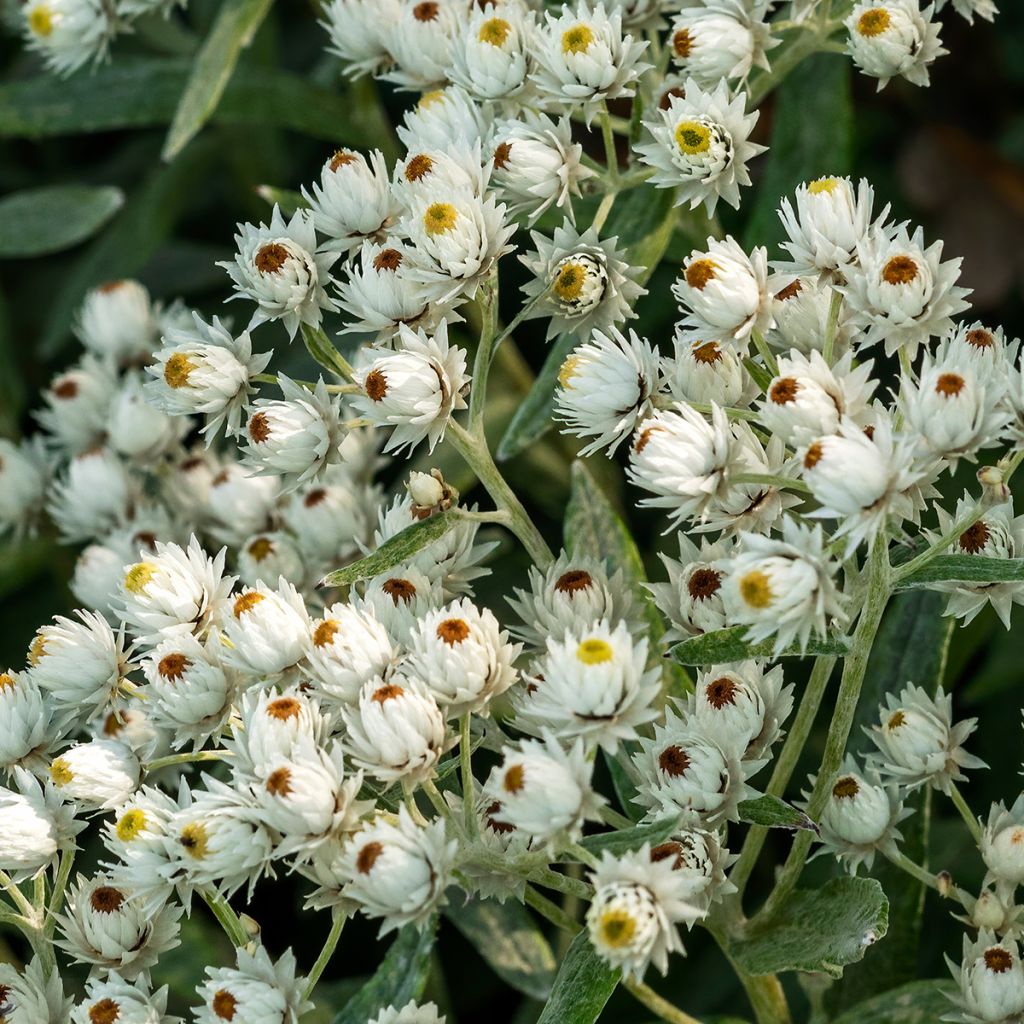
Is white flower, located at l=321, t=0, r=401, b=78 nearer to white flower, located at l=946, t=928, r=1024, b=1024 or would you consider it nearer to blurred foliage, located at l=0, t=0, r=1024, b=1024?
blurred foliage, located at l=0, t=0, r=1024, b=1024

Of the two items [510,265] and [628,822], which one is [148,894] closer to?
[628,822]

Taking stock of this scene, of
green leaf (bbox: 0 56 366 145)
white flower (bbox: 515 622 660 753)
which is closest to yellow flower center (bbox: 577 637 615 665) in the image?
white flower (bbox: 515 622 660 753)

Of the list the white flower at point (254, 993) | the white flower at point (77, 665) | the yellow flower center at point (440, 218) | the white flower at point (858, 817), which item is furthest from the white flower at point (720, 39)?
the white flower at point (254, 993)

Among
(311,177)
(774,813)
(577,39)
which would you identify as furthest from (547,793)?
(311,177)

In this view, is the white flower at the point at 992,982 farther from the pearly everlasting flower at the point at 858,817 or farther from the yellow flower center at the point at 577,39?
the yellow flower center at the point at 577,39

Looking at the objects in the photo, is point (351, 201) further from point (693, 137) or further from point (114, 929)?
point (114, 929)
